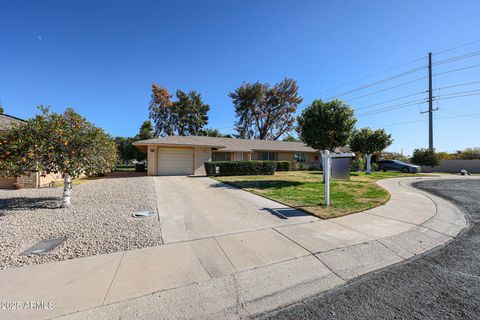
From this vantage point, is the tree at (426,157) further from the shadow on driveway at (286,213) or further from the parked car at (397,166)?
the shadow on driveway at (286,213)

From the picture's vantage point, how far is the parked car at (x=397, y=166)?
20.9 m

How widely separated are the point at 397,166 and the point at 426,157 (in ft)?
16.4

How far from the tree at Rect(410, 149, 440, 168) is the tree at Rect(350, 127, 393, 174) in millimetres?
9131

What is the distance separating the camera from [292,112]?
36312mm

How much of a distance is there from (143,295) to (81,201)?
6482 mm

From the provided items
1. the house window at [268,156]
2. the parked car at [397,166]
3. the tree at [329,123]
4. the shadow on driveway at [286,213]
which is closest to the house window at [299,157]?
the house window at [268,156]

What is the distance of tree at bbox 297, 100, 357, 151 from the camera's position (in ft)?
36.3

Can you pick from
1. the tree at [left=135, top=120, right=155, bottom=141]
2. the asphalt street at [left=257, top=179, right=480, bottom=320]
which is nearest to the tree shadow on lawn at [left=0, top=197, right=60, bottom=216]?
the asphalt street at [left=257, top=179, right=480, bottom=320]

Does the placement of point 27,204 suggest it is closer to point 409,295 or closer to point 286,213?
point 286,213

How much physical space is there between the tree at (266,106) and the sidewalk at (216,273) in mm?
32932

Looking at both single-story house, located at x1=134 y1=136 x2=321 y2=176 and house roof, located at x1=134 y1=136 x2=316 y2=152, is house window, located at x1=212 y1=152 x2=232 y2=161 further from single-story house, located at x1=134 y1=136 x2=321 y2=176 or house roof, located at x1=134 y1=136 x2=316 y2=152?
house roof, located at x1=134 y1=136 x2=316 y2=152

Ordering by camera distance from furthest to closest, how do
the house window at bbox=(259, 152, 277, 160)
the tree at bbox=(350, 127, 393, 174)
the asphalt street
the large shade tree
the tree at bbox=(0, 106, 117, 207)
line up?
the large shade tree < the house window at bbox=(259, 152, 277, 160) < the tree at bbox=(350, 127, 393, 174) < the tree at bbox=(0, 106, 117, 207) < the asphalt street

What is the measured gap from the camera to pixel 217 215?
5.77 meters

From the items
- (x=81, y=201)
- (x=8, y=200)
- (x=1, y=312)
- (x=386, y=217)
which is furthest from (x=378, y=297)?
(x=8, y=200)
